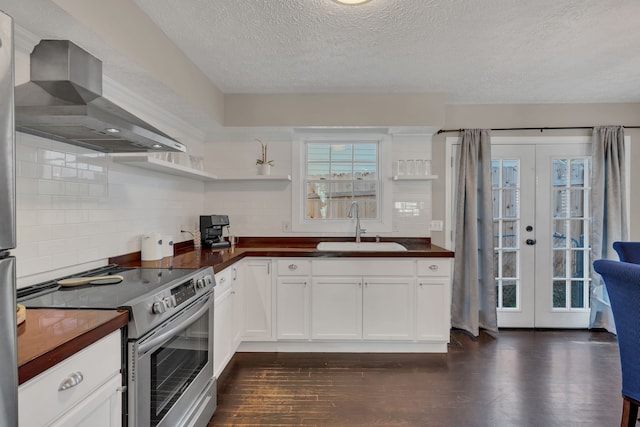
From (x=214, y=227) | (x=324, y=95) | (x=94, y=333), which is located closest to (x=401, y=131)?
(x=324, y=95)

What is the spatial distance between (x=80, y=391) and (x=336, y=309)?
210 cm

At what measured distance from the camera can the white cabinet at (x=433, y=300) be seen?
290 cm

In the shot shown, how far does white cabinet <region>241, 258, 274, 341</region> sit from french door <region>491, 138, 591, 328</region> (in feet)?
7.85

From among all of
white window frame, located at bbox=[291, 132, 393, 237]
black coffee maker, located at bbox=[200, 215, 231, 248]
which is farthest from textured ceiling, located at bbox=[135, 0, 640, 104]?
black coffee maker, located at bbox=[200, 215, 231, 248]

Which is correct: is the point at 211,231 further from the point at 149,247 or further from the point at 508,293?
the point at 508,293

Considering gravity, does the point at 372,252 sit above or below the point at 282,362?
above

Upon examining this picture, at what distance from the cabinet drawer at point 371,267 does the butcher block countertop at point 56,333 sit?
6.14 ft

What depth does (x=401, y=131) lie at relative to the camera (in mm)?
3395

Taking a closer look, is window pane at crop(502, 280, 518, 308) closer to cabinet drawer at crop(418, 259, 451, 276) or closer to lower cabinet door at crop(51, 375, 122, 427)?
cabinet drawer at crop(418, 259, 451, 276)

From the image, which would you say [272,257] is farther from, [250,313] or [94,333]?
[94,333]

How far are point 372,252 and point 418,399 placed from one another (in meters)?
1.13

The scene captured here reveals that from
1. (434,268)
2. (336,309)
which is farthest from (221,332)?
(434,268)

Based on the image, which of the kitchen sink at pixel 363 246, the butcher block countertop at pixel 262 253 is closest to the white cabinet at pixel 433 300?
the butcher block countertop at pixel 262 253

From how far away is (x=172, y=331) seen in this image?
1.60 metres
